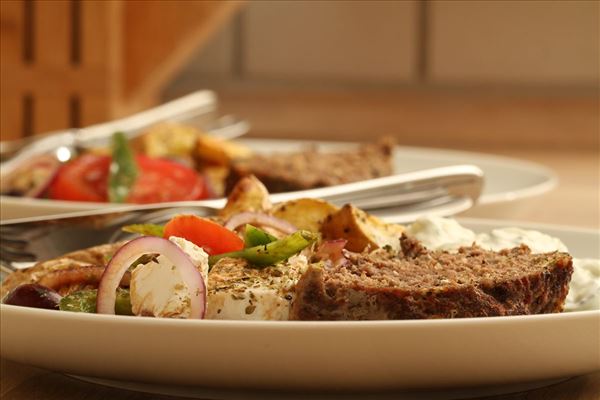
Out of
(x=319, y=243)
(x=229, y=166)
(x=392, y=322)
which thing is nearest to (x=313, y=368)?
(x=392, y=322)

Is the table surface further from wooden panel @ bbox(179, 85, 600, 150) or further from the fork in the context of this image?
wooden panel @ bbox(179, 85, 600, 150)

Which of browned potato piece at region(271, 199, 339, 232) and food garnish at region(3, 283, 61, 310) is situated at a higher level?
browned potato piece at region(271, 199, 339, 232)

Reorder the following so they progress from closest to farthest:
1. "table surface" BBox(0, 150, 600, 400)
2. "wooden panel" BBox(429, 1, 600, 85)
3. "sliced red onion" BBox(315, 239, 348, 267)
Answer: "table surface" BBox(0, 150, 600, 400)
"sliced red onion" BBox(315, 239, 348, 267)
"wooden panel" BBox(429, 1, 600, 85)

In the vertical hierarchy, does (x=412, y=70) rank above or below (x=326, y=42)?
below

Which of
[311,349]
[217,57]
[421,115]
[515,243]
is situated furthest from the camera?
[217,57]

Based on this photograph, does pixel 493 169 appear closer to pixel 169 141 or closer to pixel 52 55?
pixel 169 141

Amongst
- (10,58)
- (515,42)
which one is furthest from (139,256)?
(515,42)

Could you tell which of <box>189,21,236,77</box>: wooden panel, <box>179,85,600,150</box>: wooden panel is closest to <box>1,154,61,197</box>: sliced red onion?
<box>179,85,600,150</box>: wooden panel
